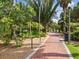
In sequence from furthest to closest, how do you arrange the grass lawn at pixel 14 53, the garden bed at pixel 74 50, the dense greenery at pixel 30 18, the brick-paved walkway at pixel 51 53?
the dense greenery at pixel 30 18 < the garden bed at pixel 74 50 < the grass lawn at pixel 14 53 < the brick-paved walkway at pixel 51 53

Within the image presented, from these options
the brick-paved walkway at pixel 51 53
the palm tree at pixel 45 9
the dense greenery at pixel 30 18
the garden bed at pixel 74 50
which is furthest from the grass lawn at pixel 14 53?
the palm tree at pixel 45 9

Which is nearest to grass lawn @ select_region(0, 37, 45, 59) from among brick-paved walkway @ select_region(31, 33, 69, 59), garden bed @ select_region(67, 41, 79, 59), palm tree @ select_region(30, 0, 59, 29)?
brick-paved walkway @ select_region(31, 33, 69, 59)

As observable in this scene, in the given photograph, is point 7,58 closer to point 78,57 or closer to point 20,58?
point 20,58

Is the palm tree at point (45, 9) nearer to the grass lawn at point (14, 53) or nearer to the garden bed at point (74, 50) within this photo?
the garden bed at point (74, 50)

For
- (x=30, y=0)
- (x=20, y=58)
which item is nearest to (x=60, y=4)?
(x=30, y=0)

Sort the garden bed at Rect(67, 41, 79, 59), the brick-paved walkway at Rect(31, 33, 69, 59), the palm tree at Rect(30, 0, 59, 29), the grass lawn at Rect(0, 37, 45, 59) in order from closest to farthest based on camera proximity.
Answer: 1. the brick-paved walkway at Rect(31, 33, 69, 59)
2. the grass lawn at Rect(0, 37, 45, 59)
3. the garden bed at Rect(67, 41, 79, 59)
4. the palm tree at Rect(30, 0, 59, 29)

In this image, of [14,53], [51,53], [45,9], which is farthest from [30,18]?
[45,9]

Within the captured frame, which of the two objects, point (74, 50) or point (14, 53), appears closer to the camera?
point (14, 53)

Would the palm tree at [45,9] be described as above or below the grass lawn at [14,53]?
above

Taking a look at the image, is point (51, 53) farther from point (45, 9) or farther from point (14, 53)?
point (45, 9)

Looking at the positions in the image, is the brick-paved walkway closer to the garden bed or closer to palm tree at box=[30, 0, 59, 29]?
the garden bed

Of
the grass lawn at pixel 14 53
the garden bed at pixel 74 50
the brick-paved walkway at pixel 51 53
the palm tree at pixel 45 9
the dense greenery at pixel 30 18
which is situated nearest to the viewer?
the brick-paved walkway at pixel 51 53

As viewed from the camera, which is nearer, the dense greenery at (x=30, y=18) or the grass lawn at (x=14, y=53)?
the grass lawn at (x=14, y=53)

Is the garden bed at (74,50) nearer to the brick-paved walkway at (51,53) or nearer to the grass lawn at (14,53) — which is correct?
the brick-paved walkway at (51,53)
